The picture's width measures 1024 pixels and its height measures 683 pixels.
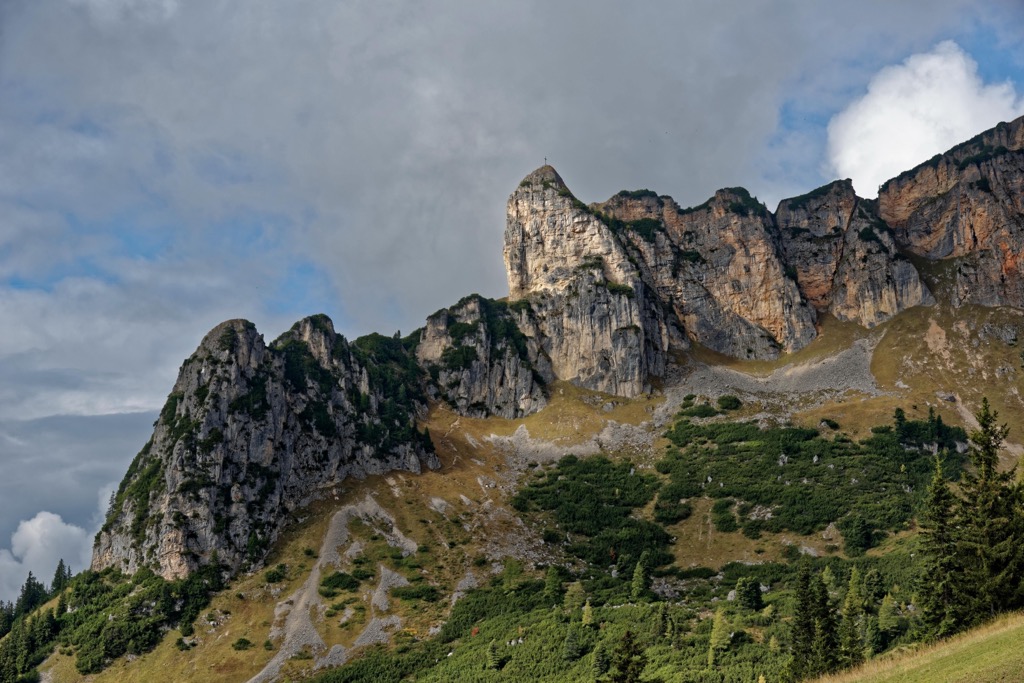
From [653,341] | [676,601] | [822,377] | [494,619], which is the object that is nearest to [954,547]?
[676,601]

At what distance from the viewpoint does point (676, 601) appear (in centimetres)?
9906

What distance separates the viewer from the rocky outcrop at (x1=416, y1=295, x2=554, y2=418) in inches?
7254

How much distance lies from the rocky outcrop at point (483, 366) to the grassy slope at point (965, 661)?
142976 millimetres

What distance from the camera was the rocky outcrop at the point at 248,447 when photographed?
11938 centimetres

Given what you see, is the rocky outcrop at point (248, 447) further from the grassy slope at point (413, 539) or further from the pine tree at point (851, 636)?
the pine tree at point (851, 636)

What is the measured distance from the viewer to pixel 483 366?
623 feet

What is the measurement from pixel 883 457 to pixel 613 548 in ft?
169

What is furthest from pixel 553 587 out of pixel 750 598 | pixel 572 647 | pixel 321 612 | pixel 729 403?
pixel 729 403

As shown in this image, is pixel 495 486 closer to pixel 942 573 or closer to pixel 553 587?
pixel 553 587

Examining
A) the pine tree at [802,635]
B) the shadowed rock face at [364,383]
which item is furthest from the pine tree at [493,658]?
the shadowed rock face at [364,383]

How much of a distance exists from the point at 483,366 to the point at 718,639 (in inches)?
4975

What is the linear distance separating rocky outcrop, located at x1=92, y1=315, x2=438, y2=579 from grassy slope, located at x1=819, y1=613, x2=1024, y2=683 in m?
101

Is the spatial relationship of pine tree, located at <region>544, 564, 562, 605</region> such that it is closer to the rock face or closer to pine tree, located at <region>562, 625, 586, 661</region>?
pine tree, located at <region>562, 625, 586, 661</region>

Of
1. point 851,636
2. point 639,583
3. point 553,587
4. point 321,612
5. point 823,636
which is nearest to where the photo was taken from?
point 823,636
